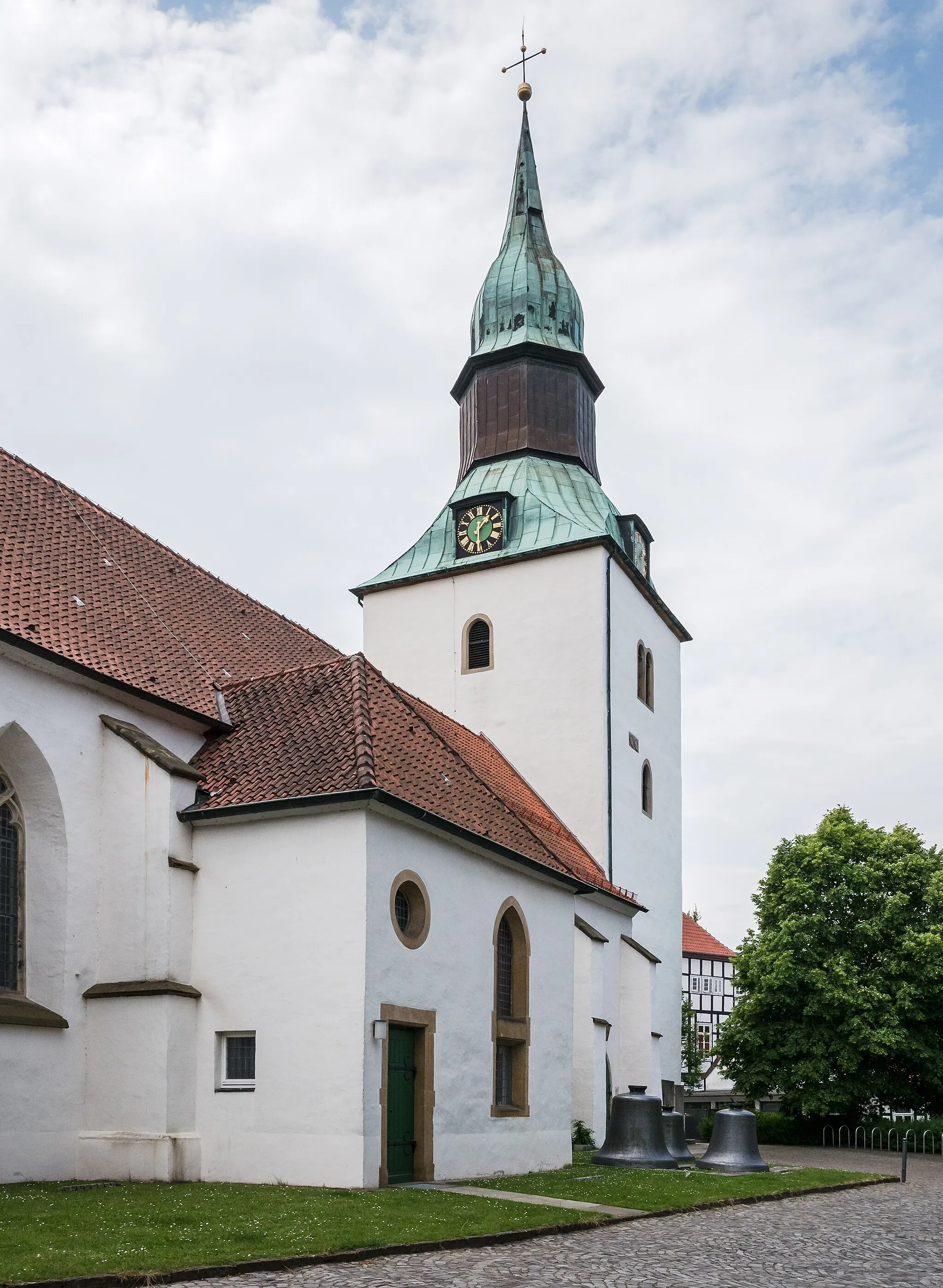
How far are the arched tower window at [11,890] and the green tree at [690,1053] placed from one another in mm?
40429

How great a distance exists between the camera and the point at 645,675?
33.2 meters

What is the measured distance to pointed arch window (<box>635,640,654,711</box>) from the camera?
32.5 m

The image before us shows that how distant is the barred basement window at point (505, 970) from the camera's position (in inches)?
773

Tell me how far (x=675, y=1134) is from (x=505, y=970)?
4834 mm

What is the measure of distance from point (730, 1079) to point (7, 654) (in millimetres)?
27573

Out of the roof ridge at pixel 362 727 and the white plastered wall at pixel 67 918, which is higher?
the roof ridge at pixel 362 727

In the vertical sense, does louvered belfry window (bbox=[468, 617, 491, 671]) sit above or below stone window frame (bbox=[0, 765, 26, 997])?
above

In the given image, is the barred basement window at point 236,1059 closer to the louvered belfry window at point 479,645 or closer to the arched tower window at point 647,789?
the louvered belfry window at point 479,645

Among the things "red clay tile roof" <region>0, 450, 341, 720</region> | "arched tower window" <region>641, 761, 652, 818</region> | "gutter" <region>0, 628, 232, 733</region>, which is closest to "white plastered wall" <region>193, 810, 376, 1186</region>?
"gutter" <region>0, 628, 232, 733</region>

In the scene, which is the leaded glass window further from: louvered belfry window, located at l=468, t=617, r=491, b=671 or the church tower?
louvered belfry window, located at l=468, t=617, r=491, b=671

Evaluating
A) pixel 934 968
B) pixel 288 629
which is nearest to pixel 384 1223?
pixel 288 629

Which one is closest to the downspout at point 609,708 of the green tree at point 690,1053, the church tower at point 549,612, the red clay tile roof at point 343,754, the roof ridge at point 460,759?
the church tower at point 549,612

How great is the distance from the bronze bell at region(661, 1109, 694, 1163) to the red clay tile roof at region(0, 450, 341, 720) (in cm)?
998

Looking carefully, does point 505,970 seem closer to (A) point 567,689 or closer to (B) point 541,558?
(A) point 567,689
